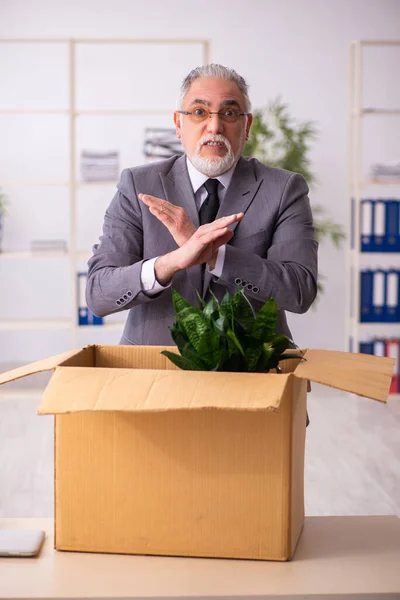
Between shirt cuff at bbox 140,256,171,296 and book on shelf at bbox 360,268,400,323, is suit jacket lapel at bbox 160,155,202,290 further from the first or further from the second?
book on shelf at bbox 360,268,400,323

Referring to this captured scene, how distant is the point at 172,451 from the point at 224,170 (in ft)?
3.25

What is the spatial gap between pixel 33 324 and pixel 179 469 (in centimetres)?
458

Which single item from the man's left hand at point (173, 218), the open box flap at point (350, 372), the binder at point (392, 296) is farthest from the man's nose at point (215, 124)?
the binder at point (392, 296)

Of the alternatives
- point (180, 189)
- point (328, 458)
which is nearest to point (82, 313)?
point (328, 458)

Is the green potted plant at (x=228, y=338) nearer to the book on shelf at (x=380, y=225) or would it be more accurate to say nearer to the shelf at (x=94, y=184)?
the shelf at (x=94, y=184)

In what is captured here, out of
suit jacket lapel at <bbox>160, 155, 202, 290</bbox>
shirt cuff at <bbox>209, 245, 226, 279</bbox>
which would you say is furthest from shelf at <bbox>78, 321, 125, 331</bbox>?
shirt cuff at <bbox>209, 245, 226, 279</bbox>

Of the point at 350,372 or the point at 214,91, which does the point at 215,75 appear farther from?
the point at 350,372

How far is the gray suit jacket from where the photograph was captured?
1.85 meters

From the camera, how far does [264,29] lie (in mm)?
6652

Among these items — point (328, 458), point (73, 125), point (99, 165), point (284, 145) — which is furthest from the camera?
point (284, 145)

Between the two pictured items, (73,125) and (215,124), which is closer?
(215,124)

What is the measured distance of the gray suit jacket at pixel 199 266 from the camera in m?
1.85

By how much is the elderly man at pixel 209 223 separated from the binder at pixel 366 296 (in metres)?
3.70

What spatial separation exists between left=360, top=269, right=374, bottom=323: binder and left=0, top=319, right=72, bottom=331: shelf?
192cm
